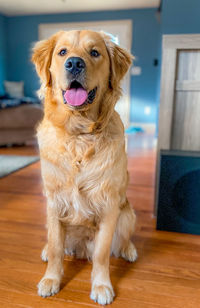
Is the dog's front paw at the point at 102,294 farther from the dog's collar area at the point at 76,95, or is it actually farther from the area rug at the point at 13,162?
the area rug at the point at 13,162

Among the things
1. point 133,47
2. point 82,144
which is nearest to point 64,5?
point 133,47

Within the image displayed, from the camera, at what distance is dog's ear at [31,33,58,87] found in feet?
3.78

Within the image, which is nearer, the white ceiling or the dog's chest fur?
the dog's chest fur

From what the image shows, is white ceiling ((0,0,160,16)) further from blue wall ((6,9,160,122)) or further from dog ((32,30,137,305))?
dog ((32,30,137,305))

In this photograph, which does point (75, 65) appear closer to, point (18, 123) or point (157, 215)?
→ point (157, 215)

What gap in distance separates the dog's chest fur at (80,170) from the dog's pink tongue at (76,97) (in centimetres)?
15

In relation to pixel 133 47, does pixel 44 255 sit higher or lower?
lower

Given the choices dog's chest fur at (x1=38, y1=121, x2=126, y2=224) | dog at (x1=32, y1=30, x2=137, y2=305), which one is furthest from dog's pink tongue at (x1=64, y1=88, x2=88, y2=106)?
dog's chest fur at (x1=38, y1=121, x2=126, y2=224)

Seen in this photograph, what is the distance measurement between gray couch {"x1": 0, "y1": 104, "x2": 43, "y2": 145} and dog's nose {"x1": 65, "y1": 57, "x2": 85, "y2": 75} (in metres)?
3.54

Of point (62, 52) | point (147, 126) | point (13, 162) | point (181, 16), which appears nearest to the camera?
point (62, 52)

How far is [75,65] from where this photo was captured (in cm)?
101

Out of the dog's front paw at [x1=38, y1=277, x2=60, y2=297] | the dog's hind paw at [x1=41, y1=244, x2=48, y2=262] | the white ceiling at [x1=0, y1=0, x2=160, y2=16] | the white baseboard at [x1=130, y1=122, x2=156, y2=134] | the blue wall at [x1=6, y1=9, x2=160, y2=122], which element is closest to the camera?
the dog's front paw at [x1=38, y1=277, x2=60, y2=297]

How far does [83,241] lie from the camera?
132 centimetres

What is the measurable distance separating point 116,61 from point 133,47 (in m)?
5.74
